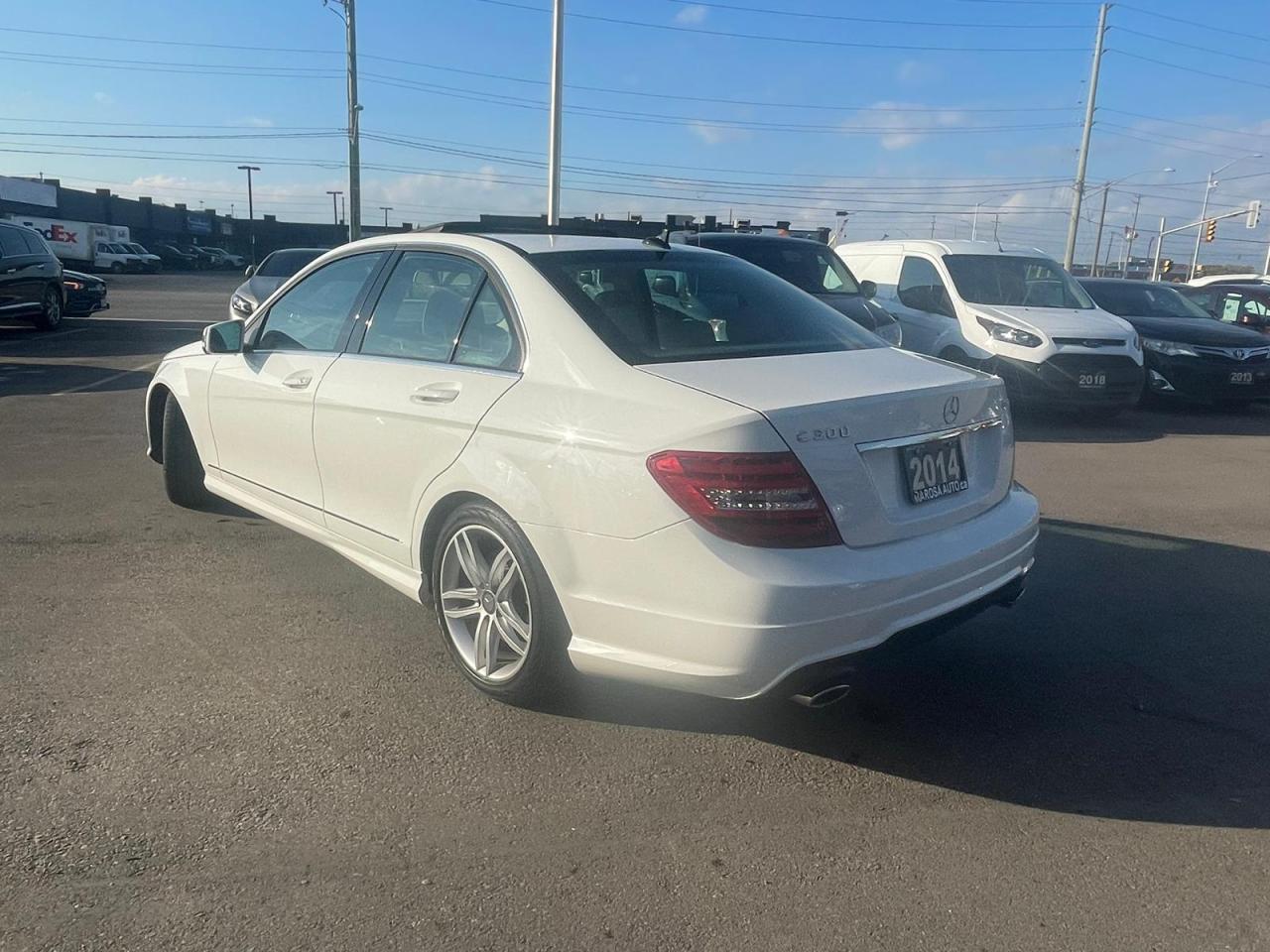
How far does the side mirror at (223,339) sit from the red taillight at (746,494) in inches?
120

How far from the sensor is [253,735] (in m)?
3.36

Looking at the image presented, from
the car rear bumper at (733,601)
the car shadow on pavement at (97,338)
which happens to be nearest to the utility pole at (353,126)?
the car shadow on pavement at (97,338)

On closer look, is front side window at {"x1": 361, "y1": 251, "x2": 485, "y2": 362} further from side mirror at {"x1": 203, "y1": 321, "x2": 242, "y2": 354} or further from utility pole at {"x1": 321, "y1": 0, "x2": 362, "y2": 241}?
utility pole at {"x1": 321, "y1": 0, "x2": 362, "y2": 241}

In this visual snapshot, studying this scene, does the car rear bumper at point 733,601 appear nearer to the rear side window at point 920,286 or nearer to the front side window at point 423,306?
the front side window at point 423,306

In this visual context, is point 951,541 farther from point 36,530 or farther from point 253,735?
point 36,530

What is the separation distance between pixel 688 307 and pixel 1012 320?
7.15 metres

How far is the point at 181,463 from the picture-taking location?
19.0 feet

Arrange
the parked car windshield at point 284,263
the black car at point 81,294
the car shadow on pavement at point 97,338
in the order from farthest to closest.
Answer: the black car at point 81,294, the parked car windshield at point 284,263, the car shadow on pavement at point 97,338

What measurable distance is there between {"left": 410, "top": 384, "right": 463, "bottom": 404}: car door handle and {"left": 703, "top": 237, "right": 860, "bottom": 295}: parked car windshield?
23.3 ft

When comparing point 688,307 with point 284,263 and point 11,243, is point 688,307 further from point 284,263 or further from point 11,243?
point 11,243

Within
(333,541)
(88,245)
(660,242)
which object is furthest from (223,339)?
(88,245)

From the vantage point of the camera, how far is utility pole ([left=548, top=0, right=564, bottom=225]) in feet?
65.3

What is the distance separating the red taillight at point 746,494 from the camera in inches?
111

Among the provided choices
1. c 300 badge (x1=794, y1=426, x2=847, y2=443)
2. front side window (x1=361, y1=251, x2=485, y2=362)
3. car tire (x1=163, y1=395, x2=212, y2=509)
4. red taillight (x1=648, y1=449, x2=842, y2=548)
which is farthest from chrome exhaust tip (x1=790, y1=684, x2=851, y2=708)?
car tire (x1=163, y1=395, x2=212, y2=509)
